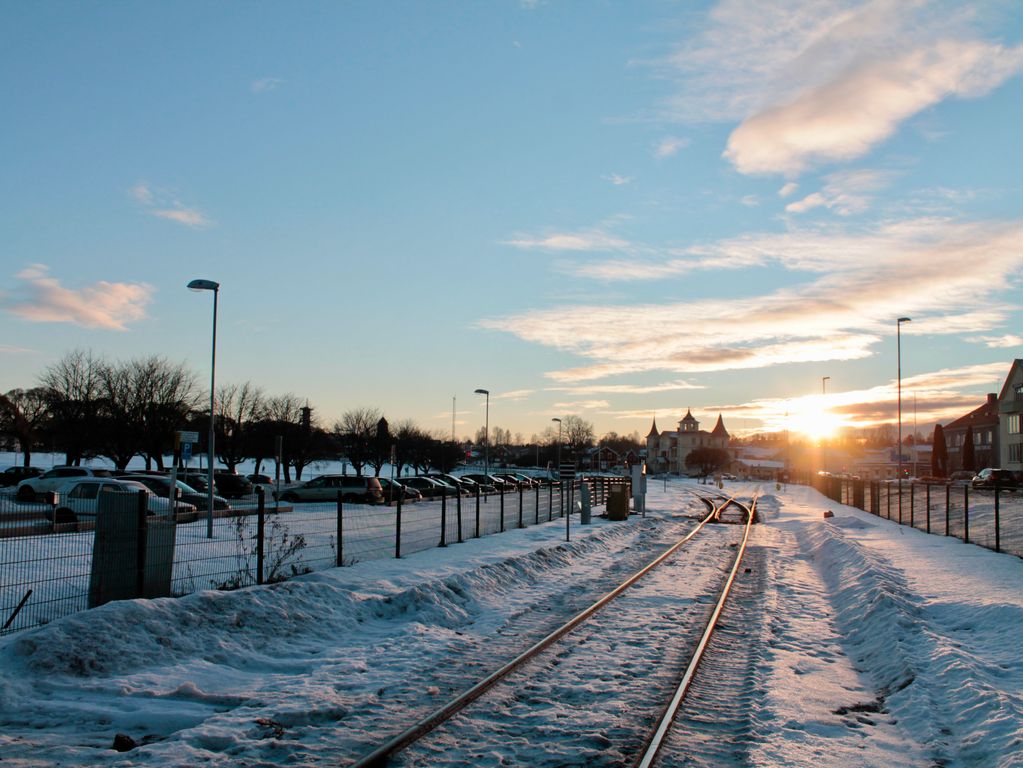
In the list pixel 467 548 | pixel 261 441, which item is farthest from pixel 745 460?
pixel 467 548

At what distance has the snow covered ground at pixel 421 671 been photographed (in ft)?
21.2

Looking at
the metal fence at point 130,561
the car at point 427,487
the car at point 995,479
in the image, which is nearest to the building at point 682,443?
the car at point 995,479

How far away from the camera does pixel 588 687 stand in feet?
26.8

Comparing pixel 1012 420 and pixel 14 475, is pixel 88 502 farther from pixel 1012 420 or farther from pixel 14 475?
pixel 1012 420

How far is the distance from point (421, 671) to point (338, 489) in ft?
101

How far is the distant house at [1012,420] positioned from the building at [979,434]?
14980 mm

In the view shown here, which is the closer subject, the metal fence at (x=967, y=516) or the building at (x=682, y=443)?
the metal fence at (x=967, y=516)

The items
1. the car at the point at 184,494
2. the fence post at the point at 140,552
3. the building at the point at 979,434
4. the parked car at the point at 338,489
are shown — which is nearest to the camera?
the fence post at the point at 140,552

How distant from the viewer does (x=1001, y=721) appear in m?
6.89

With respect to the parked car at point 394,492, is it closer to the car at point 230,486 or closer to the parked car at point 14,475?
the car at point 230,486

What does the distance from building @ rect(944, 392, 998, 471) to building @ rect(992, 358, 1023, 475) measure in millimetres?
15012

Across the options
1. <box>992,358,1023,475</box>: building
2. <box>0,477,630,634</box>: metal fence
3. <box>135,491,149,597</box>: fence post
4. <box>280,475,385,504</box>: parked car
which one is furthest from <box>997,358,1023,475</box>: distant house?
<box>135,491,149,597</box>: fence post

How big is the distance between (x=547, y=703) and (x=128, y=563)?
5912 mm

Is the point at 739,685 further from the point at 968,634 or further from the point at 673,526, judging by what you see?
the point at 673,526
